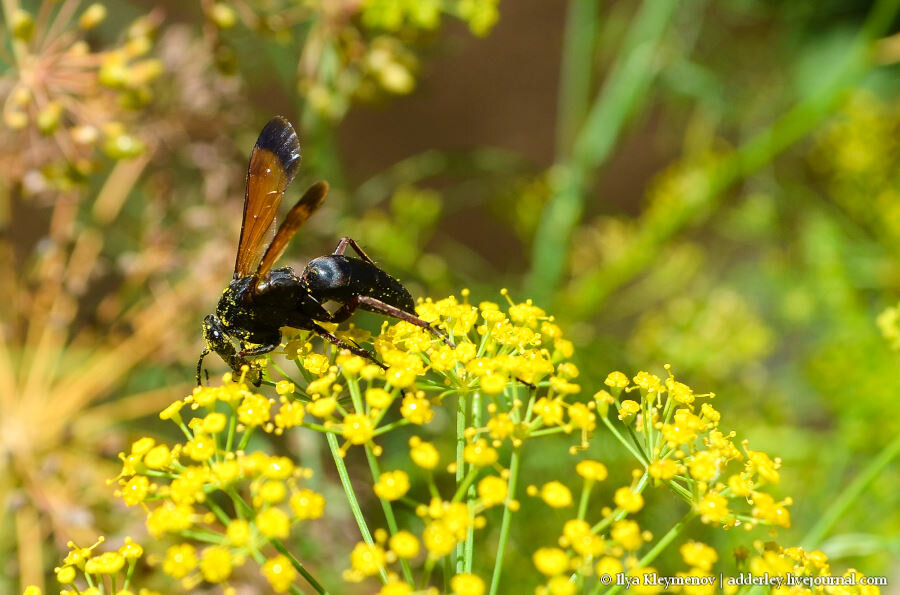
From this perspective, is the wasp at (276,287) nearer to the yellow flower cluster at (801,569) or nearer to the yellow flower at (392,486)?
the yellow flower at (392,486)

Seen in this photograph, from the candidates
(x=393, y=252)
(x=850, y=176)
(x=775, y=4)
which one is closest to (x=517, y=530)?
(x=393, y=252)

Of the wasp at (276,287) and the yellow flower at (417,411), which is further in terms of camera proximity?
the wasp at (276,287)

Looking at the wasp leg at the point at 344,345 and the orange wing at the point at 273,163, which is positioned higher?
the orange wing at the point at 273,163

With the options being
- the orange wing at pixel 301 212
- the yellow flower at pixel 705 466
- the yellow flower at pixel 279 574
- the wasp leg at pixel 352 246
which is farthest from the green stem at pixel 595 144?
the yellow flower at pixel 279 574

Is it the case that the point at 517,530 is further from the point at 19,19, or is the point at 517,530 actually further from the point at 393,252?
the point at 19,19

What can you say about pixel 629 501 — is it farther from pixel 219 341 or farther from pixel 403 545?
pixel 219 341

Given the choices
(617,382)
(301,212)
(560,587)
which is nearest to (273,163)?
(301,212)
